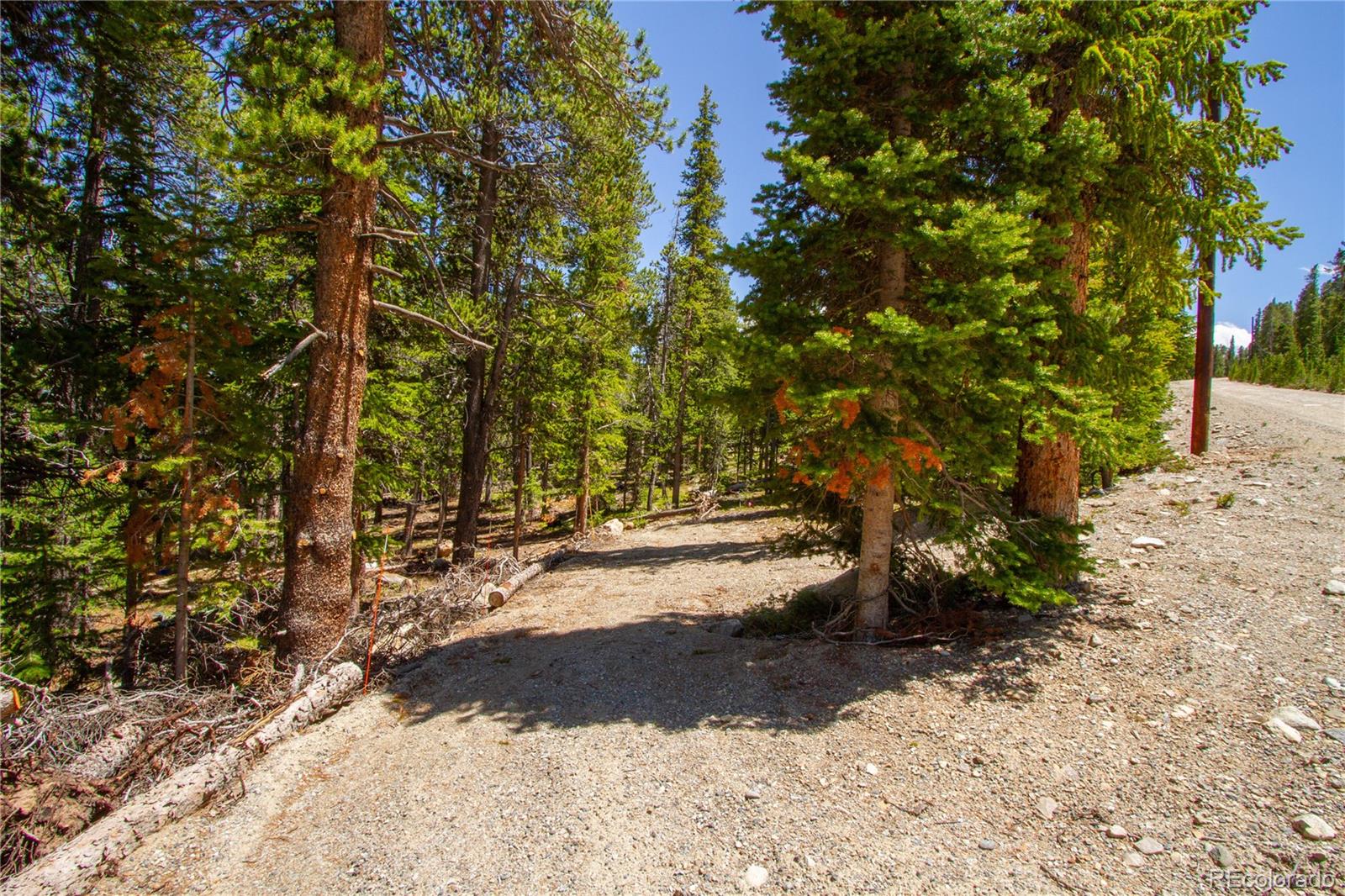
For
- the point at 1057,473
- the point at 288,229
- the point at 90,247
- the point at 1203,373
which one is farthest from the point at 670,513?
the point at 288,229

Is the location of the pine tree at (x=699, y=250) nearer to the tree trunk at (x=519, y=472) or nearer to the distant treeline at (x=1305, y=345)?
the tree trunk at (x=519, y=472)

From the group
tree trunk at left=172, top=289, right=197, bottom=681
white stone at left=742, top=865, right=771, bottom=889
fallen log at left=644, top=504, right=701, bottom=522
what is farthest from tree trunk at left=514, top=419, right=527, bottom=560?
white stone at left=742, top=865, right=771, bottom=889

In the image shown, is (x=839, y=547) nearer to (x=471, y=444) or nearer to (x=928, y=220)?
(x=928, y=220)

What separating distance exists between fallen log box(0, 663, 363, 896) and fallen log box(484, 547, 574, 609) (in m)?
4.15

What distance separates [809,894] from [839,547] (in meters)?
4.09

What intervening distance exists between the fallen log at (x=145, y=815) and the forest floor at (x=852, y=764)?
143mm

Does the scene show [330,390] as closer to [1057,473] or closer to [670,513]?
[1057,473]

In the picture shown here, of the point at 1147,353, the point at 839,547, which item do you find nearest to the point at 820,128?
the point at 839,547

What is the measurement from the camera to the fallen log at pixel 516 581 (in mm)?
9766

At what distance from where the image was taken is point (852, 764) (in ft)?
14.0

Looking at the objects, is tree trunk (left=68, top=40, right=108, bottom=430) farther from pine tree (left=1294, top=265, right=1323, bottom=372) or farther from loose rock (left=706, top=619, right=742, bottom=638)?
pine tree (left=1294, top=265, right=1323, bottom=372)

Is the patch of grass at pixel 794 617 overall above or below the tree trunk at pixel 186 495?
below

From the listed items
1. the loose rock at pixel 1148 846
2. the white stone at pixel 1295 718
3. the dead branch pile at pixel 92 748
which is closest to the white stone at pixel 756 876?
the loose rock at pixel 1148 846

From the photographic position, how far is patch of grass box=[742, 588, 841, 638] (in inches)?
271
